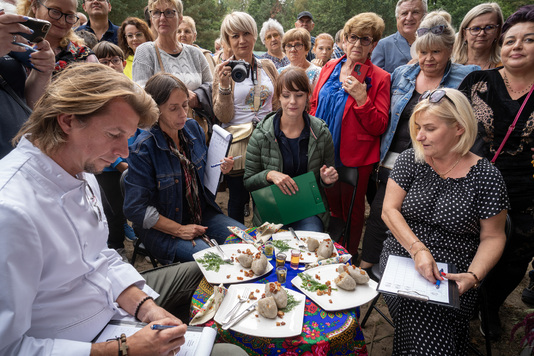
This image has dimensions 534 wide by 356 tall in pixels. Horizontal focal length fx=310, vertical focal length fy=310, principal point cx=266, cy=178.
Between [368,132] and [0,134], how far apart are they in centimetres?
299

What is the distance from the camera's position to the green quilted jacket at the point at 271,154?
293cm

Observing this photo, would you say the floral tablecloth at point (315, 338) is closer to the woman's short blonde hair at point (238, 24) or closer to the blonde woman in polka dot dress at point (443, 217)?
the blonde woman in polka dot dress at point (443, 217)

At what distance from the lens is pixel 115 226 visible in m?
3.52

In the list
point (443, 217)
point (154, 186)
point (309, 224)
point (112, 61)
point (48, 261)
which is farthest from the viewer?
point (112, 61)

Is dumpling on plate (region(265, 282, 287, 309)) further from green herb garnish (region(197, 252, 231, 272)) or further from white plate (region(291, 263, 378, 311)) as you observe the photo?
green herb garnish (region(197, 252, 231, 272))

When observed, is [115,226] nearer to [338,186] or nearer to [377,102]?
[338,186]

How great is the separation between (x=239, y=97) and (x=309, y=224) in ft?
5.34

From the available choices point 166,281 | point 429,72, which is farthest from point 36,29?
point 429,72

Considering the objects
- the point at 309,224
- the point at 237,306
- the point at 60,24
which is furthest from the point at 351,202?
the point at 60,24

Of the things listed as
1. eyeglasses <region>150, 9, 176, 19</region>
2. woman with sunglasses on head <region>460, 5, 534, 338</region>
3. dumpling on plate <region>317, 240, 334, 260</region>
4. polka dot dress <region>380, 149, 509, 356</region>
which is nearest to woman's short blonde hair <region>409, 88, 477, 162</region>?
polka dot dress <region>380, 149, 509, 356</region>

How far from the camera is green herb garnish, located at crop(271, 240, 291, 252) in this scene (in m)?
2.12

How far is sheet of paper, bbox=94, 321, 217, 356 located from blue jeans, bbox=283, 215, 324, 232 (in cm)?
143

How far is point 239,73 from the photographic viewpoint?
3.18m

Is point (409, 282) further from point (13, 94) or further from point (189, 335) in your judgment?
point (13, 94)
